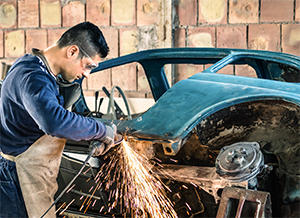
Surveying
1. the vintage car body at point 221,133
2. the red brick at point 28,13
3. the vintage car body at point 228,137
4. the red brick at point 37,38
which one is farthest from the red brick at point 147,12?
the vintage car body at point 221,133

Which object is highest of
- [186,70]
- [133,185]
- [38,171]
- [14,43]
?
[14,43]

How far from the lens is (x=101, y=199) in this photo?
2383 millimetres

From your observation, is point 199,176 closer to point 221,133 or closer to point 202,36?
point 221,133

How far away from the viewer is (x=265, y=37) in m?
4.39

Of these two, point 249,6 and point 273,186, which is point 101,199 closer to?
point 273,186

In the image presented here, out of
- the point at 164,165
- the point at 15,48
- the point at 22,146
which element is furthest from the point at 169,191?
the point at 15,48

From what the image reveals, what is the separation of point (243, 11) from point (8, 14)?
4.50 metres

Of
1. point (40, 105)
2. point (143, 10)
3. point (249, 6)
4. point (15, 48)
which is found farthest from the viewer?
point (15, 48)

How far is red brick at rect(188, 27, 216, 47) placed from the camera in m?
4.64

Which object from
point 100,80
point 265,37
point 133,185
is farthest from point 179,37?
point 133,185

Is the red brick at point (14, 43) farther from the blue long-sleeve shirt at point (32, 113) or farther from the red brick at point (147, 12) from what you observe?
the blue long-sleeve shirt at point (32, 113)

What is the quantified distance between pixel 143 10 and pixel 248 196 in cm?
419

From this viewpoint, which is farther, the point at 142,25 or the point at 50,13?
the point at 50,13

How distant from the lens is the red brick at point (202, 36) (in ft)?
15.2
